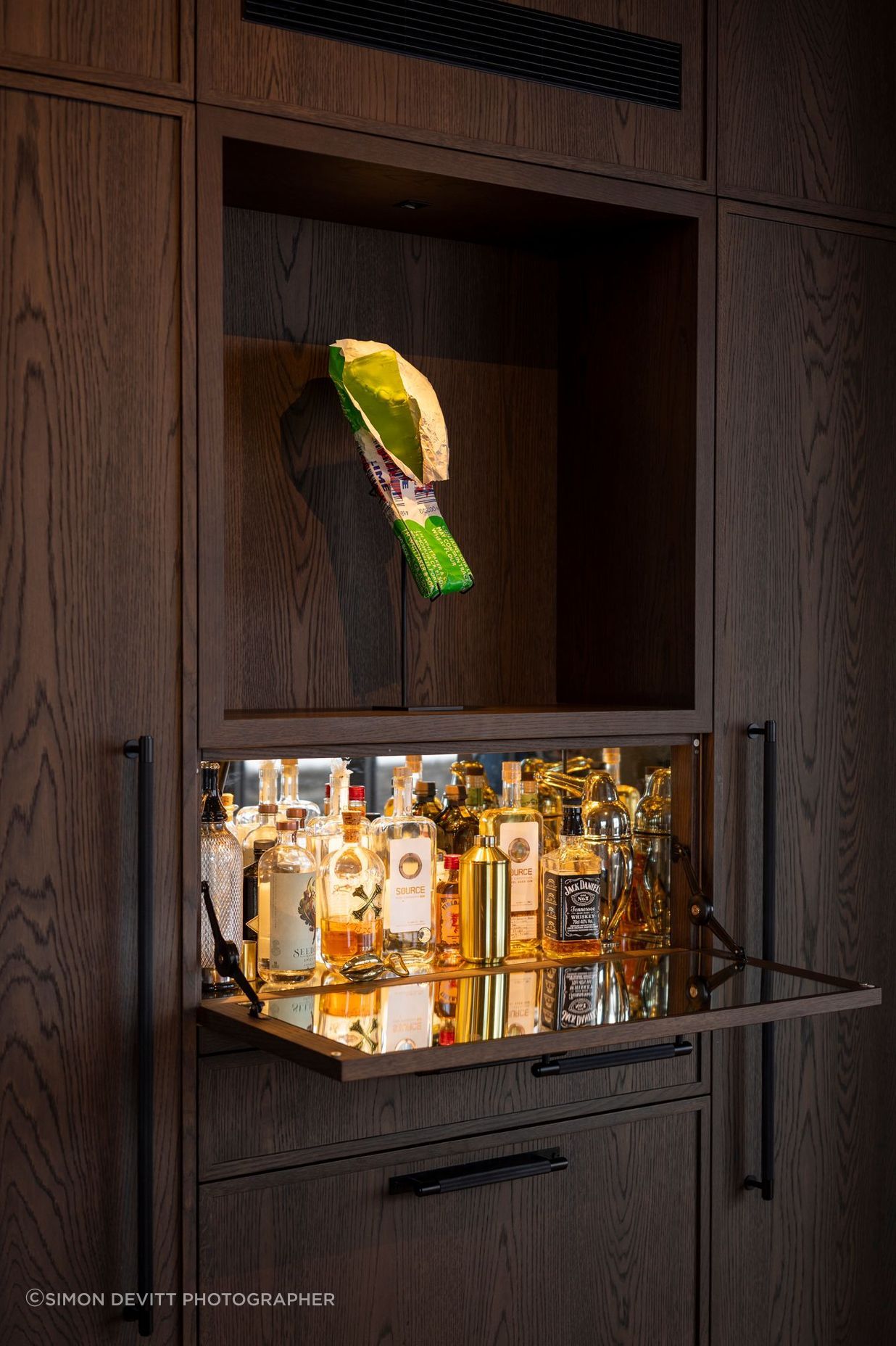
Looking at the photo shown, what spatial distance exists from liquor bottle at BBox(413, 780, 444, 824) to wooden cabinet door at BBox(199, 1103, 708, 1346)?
1.64 ft

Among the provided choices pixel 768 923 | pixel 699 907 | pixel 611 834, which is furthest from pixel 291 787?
pixel 768 923

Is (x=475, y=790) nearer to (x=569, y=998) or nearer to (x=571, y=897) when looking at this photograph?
(x=571, y=897)

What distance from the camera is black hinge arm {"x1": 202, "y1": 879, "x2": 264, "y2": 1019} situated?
70.6 inches

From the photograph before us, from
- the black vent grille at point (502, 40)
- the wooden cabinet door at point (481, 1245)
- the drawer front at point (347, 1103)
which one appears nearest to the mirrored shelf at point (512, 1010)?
the drawer front at point (347, 1103)

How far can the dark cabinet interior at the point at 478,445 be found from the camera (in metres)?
2.23

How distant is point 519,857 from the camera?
2230 millimetres

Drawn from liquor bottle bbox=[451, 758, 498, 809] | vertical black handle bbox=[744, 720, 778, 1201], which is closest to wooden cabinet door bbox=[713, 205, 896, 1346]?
vertical black handle bbox=[744, 720, 778, 1201]

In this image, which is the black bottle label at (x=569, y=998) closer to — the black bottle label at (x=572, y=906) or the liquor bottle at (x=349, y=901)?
the black bottle label at (x=572, y=906)

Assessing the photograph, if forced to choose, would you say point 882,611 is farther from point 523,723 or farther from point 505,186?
point 505,186

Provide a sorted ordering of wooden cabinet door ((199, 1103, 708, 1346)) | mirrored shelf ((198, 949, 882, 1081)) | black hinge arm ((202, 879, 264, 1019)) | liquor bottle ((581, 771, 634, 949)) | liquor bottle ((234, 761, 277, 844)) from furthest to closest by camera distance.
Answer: liquor bottle ((581, 771, 634, 949)) < liquor bottle ((234, 761, 277, 844)) < wooden cabinet door ((199, 1103, 708, 1346)) < black hinge arm ((202, 879, 264, 1019)) < mirrored shelf ((198, 949, 882, 1081))

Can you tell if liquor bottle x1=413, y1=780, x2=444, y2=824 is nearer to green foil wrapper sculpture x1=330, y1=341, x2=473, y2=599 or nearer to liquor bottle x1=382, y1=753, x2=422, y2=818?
liquor bottle x1=382, y1=753, x2=422, y2=818

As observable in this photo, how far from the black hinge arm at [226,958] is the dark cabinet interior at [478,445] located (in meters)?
0.31

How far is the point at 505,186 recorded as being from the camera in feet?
6.86

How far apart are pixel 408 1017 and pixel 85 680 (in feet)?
2.00
